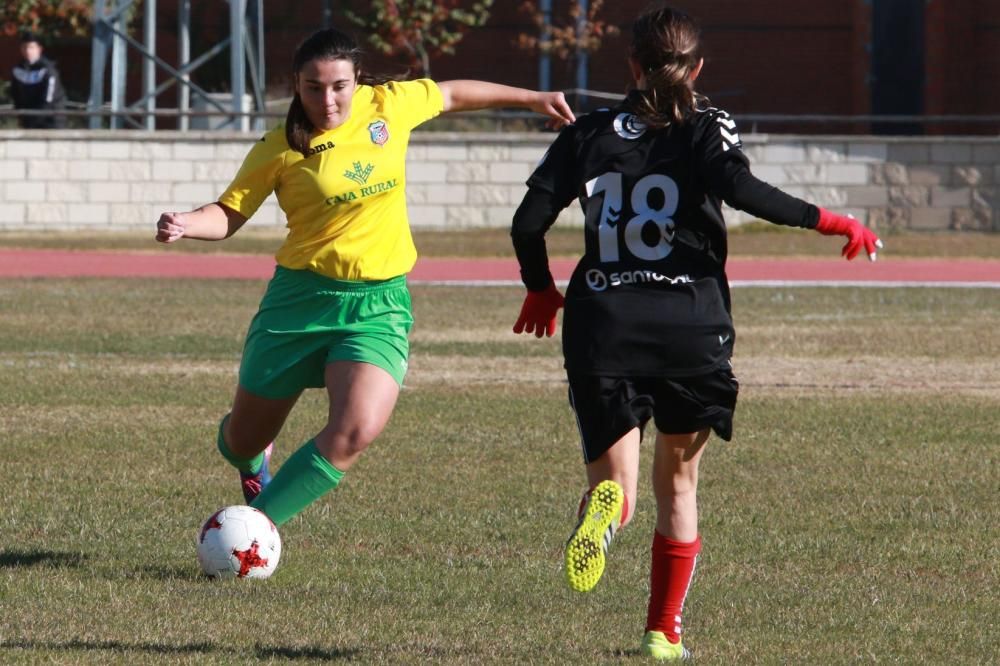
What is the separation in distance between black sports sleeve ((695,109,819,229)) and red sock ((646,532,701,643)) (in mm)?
1034

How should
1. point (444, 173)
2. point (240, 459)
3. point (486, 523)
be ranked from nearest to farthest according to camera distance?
1. point (240, 459)
2. point (486, 523)
3. point (444, 173)

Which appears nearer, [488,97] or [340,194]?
[340,194]

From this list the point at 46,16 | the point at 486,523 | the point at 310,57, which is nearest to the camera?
the point at 310,57

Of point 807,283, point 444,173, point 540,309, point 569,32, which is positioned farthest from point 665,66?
point 569,32

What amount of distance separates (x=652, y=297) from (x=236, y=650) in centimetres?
166

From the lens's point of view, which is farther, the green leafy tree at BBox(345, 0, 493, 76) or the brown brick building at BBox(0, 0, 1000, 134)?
the brown brick building at BBox(0, 0, 1000, 134)

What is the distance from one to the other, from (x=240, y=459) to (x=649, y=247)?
2.47 meters

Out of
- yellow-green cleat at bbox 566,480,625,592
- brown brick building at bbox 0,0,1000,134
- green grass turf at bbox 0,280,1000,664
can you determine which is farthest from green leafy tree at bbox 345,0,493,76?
yellow-green cleat at bbox 566,480,625,592

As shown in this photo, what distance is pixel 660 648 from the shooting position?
17.3ft

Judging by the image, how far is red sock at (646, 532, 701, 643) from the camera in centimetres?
530

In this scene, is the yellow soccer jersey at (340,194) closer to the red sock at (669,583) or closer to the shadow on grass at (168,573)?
the shadow on grass at (168,573)

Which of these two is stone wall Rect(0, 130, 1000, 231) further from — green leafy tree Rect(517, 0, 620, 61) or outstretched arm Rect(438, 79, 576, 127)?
outstretched arm Rect(438, 79, 576, 127)

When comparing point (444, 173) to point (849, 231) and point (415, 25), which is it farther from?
point (849, 231)

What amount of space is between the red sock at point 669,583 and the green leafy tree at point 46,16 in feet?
98.4
